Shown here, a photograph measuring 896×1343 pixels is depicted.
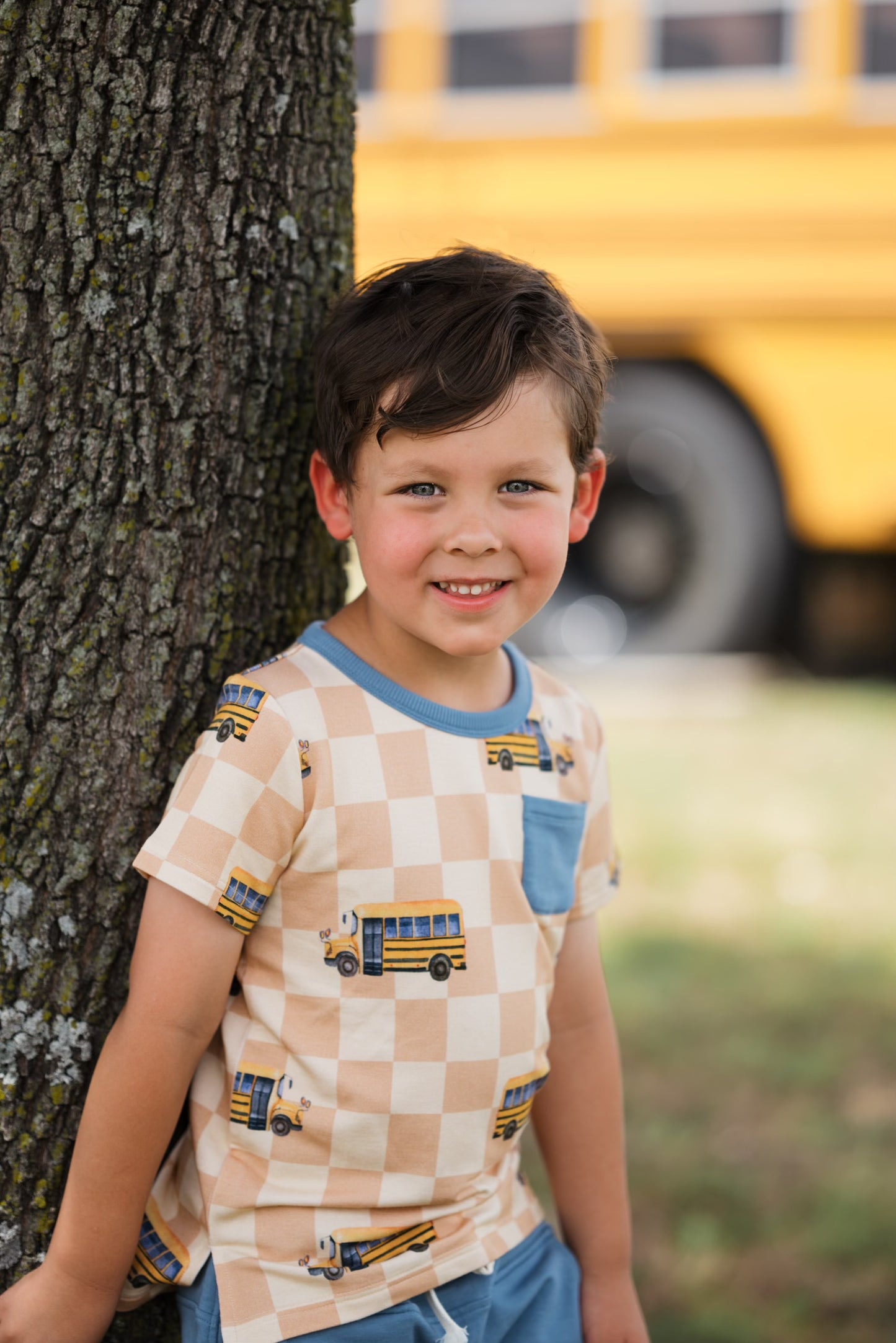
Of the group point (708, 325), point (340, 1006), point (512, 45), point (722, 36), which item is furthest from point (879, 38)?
point (340, 1006)

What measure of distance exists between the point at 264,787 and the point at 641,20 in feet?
14.9

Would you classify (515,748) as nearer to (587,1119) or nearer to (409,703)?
(409,703)

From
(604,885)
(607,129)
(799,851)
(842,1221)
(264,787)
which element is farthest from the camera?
(607,129)

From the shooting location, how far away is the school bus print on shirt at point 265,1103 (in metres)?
1.34

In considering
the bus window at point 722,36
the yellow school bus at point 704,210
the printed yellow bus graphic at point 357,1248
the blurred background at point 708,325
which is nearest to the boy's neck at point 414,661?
the printed yellow bus graphic at point 357,1248

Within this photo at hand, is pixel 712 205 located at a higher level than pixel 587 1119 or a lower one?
higher

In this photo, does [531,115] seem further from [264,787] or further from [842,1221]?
[264,787]

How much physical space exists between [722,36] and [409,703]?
4374mm

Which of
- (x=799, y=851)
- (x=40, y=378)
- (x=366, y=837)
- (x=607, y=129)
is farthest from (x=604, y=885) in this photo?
(x=607, y=129)

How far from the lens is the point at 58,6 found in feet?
4.48

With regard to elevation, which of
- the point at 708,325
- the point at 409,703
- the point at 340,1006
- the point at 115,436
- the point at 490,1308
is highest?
the point at 115,436

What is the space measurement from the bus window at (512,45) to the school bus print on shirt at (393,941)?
4487 millimetres

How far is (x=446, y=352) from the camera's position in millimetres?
1360

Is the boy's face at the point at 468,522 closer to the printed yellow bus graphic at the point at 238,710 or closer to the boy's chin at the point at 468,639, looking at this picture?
the boy's chin at the point at 468,639
